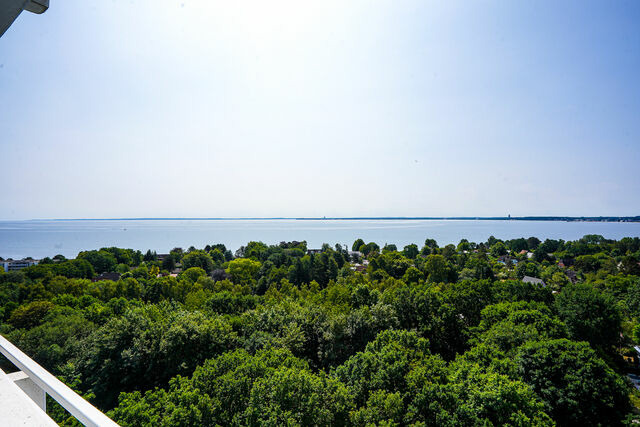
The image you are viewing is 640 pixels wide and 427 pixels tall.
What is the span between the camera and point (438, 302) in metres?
19.2

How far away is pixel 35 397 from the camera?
2.09 m

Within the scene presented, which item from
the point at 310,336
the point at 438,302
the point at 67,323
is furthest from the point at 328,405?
the point at 67,323

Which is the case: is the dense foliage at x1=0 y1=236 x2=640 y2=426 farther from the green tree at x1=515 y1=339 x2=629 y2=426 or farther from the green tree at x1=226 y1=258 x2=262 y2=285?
the green tree at x1=226 y1=258 x2=262 y2=285

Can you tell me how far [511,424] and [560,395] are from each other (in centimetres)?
542

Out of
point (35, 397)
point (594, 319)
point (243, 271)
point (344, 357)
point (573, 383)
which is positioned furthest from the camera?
point (243, 271)

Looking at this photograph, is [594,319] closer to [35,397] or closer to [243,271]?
[35,397]

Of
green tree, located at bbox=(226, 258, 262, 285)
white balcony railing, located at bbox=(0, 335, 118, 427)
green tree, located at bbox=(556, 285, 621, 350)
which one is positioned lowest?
green tree, located at bbox=(226, 258, 262, 285)

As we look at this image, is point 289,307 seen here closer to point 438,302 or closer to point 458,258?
point 438,302

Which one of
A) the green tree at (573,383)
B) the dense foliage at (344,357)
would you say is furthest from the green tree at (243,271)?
the green tree at (573,383)

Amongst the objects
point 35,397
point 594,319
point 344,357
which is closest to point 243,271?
point 344,357

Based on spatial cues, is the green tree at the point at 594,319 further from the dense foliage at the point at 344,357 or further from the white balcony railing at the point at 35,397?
the white balcony railing at the point at 35,397

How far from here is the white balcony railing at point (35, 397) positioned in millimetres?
1297

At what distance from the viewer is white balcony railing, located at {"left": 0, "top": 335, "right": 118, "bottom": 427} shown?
1297mm

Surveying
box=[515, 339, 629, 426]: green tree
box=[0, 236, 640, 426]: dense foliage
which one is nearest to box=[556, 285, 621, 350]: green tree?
box=[0, 236, 640, 426]: dense foliage
